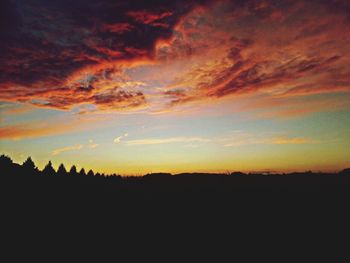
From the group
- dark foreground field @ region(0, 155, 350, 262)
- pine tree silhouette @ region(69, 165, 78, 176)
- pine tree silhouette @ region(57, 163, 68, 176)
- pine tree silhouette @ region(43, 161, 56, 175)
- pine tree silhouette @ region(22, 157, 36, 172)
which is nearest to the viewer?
dark foreground field @ region(0, 155, 350, 262)

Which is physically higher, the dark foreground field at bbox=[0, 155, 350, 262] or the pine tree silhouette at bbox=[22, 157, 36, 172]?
the pine tree silhouette at bbox=[22, 157, 36, 172]

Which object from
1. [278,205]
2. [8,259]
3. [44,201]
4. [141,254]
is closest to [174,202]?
[278,205]

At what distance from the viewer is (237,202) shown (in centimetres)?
5059

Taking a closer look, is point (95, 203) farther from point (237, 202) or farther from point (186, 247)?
point (237, 202)

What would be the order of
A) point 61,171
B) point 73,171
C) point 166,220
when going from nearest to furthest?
point 166,220 < point 61,171 < point 73,171

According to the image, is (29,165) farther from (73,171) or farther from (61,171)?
(73,171)

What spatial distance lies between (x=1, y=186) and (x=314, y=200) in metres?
54.6

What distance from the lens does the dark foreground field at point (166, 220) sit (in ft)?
91.6

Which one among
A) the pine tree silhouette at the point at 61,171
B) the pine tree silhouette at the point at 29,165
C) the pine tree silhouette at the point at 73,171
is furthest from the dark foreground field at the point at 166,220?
the pine tree silhouette at the point at 73,171

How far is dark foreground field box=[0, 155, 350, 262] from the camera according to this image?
91.6 ft

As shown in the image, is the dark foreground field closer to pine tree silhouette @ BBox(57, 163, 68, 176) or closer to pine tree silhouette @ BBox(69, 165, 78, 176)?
pine tree silhouette @ BBox(57, 163, 68, 176)

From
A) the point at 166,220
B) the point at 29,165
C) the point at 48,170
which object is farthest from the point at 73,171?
the point at 166,220

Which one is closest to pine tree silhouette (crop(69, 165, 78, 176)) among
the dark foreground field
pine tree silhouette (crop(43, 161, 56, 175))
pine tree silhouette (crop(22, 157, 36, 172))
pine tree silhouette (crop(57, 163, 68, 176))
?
pine tree silhouette (crop(57, 163, 68, 176))

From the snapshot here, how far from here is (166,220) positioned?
38.3 m
